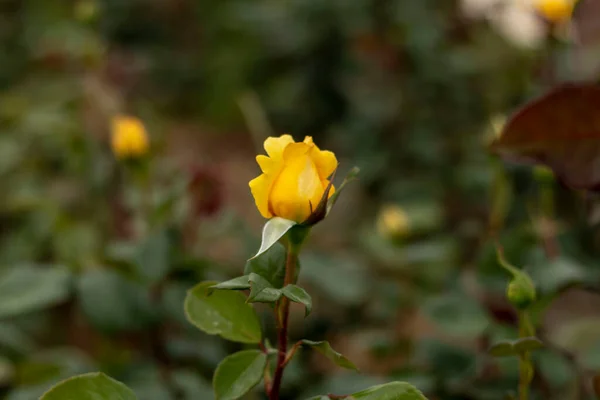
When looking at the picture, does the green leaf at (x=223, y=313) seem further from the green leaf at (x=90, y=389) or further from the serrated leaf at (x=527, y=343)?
the serrated leaf at (x=527, y=343)

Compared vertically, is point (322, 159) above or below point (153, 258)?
above

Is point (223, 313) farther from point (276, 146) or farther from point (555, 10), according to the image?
point (555, 10)

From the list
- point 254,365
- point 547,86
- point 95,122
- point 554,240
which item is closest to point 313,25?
point 95,122

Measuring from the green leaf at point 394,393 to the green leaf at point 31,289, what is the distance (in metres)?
0.37

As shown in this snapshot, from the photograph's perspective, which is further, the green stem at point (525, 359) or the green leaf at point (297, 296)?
the green stem at point (525, 359)

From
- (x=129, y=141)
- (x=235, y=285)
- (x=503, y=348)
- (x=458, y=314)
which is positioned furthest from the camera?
(x=129, y=141)

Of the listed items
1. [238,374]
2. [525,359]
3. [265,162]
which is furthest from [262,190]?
[525,359]

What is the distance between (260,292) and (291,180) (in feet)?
0.23

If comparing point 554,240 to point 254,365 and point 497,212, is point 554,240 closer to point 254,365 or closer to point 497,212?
point 497,212

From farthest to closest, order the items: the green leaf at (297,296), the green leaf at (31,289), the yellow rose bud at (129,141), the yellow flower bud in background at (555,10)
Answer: the yellow flower bud in background at (555,10)
the yellow rose bud at (129,141)
the green leaf at (31,289)
the green leaf at (297,296)

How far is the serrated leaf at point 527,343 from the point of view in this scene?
0.46m

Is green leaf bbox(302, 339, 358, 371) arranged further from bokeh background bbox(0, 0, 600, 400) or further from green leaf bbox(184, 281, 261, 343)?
bokeh background bbox(0, 0, 600, 400)

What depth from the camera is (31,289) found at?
670 mm

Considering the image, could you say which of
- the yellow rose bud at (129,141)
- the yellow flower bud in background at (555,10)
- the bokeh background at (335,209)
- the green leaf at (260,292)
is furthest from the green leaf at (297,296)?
the yellow flower bud in background at (555,10)
